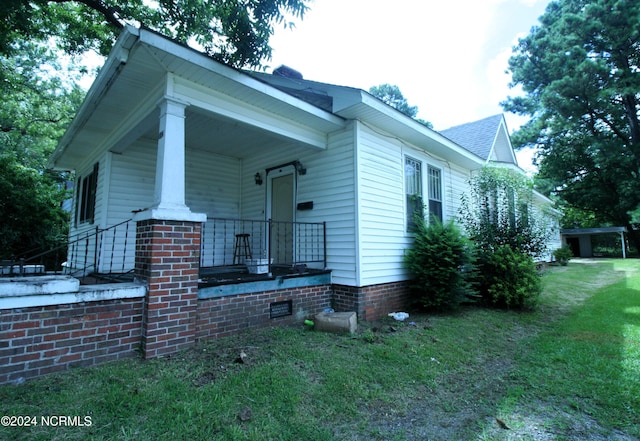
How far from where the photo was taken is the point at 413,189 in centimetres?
→ 650

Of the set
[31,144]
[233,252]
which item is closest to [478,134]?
[233,252]

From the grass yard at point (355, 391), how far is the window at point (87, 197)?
455cm

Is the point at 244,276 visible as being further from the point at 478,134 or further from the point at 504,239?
the point at 478,134

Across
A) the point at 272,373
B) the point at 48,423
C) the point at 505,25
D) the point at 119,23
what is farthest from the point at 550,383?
the point at 505,25

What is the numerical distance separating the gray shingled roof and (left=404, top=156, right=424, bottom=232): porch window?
3808 mm

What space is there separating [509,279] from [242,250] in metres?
5.46

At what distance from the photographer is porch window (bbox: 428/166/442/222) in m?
6.94

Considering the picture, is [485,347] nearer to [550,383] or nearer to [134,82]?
[550,383]

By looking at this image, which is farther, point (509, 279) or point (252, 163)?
point (252, 163)

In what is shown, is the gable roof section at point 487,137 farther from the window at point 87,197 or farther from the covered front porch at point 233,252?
the window at point 87,197

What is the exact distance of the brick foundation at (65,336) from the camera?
2562mm

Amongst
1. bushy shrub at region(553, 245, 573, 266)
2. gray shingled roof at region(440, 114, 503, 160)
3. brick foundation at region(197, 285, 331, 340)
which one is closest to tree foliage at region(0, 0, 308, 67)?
brick foundation at region(197, 285, 331, 340)

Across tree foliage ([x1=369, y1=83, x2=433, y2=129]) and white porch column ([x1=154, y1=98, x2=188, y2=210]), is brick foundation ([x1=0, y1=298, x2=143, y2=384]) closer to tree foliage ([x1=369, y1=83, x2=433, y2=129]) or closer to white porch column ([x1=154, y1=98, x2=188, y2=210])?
white porch column ([x1=154, y1=98, x2=188, y2=210])

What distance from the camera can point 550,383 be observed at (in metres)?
2.98
